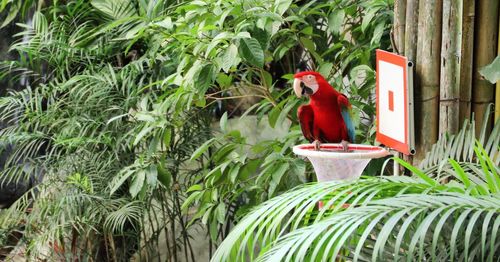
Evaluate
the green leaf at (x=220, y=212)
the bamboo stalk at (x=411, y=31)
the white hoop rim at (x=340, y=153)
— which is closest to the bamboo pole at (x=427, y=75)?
the bamboo stalk at (x=411, y=31)

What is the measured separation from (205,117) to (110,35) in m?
0.60

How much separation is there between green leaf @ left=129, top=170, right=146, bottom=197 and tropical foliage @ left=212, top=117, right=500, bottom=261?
1301mm

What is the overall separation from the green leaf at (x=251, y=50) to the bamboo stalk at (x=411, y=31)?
0.60 m

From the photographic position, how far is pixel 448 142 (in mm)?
2174

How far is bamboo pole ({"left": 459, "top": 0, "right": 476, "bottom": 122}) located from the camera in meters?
2.21

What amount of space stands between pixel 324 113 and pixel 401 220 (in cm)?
71

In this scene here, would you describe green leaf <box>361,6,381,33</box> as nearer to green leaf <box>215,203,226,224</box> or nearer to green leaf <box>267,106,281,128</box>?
green leaf <box>267,106,281,128</box>

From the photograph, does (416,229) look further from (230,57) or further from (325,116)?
(230,57)

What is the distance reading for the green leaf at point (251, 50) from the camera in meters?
2.79

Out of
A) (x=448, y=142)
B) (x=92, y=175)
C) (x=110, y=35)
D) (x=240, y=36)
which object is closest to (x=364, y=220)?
(x=448, y=142)

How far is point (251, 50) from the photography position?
2.80 m

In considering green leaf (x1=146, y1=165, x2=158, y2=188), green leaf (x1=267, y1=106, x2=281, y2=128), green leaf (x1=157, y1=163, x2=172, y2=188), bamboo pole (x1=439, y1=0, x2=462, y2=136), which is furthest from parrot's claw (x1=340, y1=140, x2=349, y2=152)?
green leaf (x1=157, y1=163, x2=172, y2=188)

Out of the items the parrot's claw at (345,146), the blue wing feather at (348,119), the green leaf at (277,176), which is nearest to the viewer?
the parrot's claw at (345,146)

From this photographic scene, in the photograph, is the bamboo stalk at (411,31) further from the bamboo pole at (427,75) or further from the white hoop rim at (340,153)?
the white hoop rim at (340,153)
